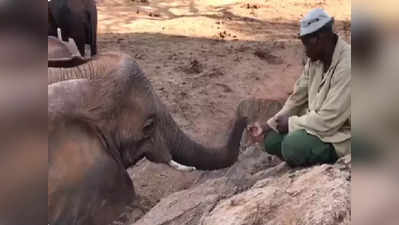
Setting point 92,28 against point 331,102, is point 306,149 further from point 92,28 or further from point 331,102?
point 92,28

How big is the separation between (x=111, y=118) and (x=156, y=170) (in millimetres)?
948

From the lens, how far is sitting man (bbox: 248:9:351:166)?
274 cm

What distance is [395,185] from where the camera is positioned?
111 centimetres

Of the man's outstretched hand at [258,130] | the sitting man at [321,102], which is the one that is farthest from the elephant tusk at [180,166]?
the sitting man at [321,102]

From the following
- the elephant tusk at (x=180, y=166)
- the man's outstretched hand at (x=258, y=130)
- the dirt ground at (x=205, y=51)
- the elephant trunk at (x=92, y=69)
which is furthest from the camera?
the dirt ground at (x=205, y=51)

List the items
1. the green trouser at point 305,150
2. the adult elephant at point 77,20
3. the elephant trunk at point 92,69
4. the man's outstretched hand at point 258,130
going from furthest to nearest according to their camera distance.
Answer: the adult elephant at point 77,20, the man's outstretched hand at point 258,130, the elephant trunk at point 92,69, the green trouser at point 305,150

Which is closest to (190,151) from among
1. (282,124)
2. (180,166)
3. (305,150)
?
(180,166)

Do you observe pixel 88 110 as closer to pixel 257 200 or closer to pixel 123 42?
pixel 257 200

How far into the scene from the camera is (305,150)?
2902 mm

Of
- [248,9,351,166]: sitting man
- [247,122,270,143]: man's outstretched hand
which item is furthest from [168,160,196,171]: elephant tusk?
[248,9,351,166]: sitting man

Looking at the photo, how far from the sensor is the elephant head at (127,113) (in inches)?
115

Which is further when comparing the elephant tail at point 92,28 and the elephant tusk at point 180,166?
the elephant tail at point 92,28

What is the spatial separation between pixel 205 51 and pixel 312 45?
2.83 meters

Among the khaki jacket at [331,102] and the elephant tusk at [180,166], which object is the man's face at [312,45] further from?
the elephant tusk at [180,166]
